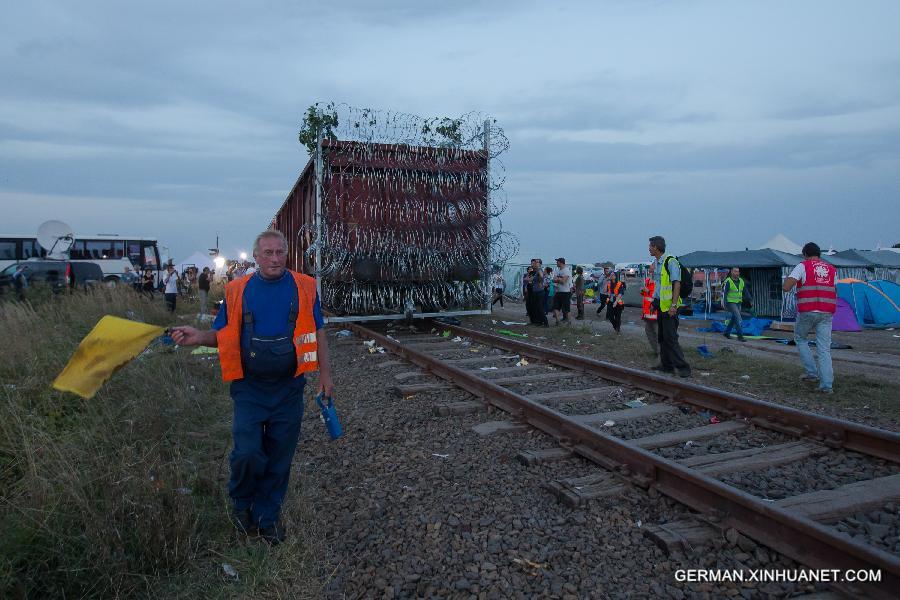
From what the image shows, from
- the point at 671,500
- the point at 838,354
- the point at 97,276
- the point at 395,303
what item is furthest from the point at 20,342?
the point at 97,276

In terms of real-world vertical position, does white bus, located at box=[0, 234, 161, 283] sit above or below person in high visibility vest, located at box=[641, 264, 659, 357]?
above

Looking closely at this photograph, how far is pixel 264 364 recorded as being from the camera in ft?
10.1

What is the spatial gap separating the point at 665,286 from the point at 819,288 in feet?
5.50

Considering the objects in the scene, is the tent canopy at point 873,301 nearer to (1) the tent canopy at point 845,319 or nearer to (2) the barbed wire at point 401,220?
(1) the tent canopy at point 845,319

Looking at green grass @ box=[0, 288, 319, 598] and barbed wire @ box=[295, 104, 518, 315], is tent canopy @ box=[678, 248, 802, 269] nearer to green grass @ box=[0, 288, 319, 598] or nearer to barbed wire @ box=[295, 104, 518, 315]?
barbed wire @ box=[295, 104, 518, 315]

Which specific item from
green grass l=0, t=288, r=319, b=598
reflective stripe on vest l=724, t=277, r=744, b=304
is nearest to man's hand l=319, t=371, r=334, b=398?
green grass l=0, t=288, r=319, b=598

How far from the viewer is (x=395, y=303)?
35.4 feet

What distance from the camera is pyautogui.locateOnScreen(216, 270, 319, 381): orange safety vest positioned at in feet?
10.1

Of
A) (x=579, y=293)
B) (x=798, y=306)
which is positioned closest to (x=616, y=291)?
(x=579, y=293)

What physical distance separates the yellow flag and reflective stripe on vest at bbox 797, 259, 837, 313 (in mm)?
6894

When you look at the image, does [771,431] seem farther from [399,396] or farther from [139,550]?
[139,550]

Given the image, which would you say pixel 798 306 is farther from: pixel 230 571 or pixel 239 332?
pixel 230 571

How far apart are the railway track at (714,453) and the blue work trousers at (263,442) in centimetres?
168

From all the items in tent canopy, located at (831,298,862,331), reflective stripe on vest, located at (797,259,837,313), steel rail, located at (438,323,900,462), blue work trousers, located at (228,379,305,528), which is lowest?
tent canopy, located at (831,298,862,331)
